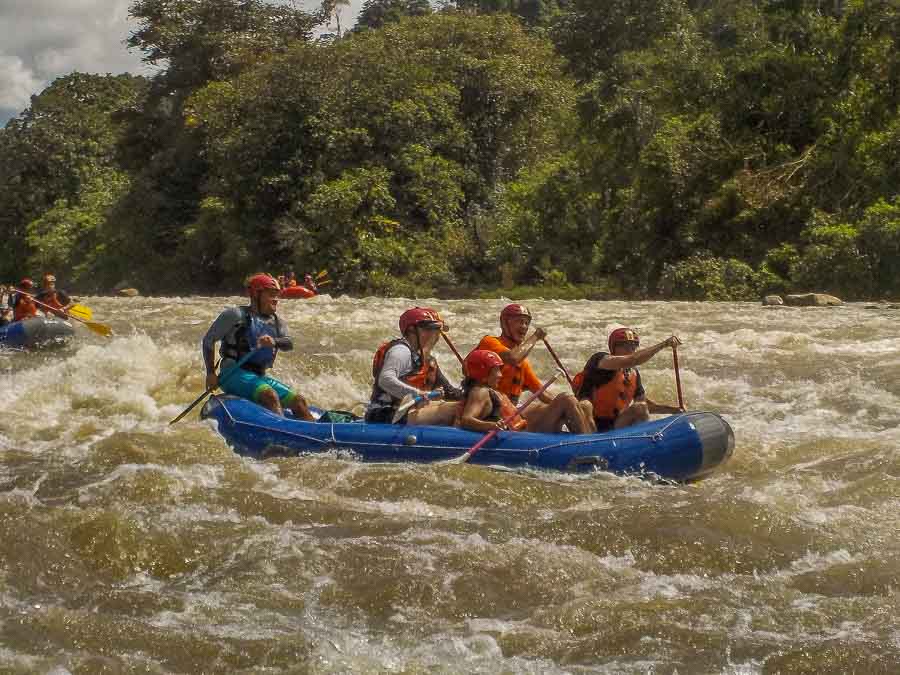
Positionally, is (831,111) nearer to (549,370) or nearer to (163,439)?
(549,370)

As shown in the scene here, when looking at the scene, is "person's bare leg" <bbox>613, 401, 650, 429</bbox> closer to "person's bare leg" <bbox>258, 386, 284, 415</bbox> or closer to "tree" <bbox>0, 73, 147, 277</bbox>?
"person's bare leg" <bbox>258, 386, 284, 415</bbox>

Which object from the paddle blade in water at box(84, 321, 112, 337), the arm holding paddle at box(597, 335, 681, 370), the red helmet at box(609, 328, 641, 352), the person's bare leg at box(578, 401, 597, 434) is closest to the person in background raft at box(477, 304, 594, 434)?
the person's bare leg at box(578, 401, 597, 434)

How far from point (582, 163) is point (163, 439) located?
1635 centimetres

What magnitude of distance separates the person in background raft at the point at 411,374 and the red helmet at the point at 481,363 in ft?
0.97

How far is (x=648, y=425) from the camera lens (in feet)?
21.8

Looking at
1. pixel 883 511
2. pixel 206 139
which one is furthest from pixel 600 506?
pixel 206 139

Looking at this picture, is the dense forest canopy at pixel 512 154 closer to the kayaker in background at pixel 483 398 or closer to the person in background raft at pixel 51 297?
the person in background raft at pixel 51 297

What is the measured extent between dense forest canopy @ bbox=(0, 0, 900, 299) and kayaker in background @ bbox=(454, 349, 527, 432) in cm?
1162

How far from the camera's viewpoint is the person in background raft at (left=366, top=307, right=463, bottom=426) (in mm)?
6953

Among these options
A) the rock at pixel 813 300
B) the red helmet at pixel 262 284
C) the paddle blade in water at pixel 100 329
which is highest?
the red helmet at pixel 262 284

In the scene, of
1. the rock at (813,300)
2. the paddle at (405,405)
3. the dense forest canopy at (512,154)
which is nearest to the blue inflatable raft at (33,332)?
the paddle at (405,405)

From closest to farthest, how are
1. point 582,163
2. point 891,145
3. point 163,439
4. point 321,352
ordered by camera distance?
point 163,439
point 321,352
point 891,145
point 582,163

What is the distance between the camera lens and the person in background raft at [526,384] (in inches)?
270

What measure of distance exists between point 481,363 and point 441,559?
5.91 ft
